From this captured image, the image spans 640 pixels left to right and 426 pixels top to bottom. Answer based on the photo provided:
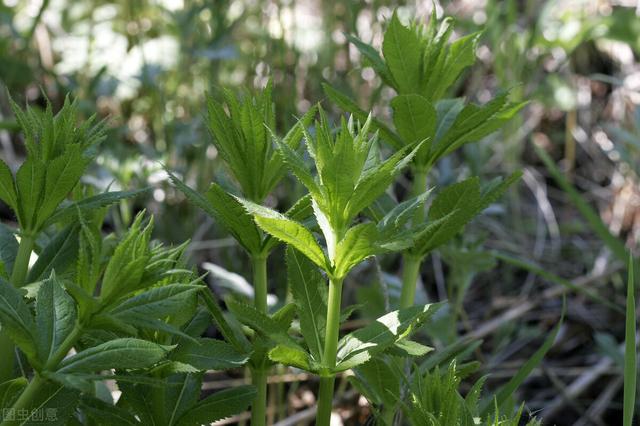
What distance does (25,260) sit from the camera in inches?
39.1

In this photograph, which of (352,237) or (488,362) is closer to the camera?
(352,237)

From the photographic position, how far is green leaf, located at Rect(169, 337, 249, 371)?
3.10ft

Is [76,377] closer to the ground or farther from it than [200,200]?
closer to the ground

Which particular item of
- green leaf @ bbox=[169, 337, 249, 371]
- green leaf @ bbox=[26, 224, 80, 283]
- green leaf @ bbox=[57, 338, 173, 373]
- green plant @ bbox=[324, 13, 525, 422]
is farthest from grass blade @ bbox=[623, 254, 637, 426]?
green leaf @ bbox=[26, 224, 80, 283]

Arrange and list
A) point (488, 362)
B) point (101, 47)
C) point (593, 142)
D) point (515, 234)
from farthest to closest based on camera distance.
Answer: point (593, 142) → point (101, 47) → point (515, 234) → point (488, 362)

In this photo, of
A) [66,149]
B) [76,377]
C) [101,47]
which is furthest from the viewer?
[101,47]

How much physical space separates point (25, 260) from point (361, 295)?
3.85ft

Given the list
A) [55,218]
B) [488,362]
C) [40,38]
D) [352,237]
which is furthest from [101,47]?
[352,237]

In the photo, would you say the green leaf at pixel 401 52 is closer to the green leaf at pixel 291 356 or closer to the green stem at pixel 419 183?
the green stem at pixel 419 183

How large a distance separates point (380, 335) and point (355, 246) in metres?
0.13

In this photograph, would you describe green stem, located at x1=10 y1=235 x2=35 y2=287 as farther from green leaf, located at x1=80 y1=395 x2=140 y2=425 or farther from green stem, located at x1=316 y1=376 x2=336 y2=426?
green stem, located at x1=316 y1=376 x2=336 y2=426

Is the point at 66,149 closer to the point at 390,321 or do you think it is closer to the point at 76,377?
the point at 76,377

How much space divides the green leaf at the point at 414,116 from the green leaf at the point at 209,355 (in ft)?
1.22

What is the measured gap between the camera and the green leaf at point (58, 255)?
3.30 feet
